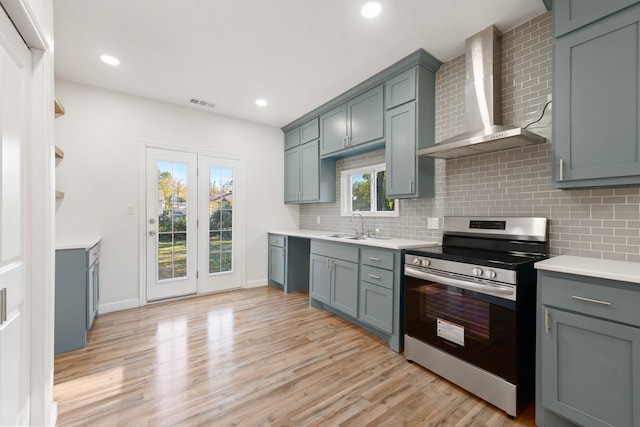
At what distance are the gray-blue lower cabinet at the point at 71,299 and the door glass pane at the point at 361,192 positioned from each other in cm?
302

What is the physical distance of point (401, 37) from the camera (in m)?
2.40

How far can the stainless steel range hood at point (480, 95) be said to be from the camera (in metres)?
2.21

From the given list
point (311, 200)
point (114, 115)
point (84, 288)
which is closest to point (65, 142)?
point (114, 115)

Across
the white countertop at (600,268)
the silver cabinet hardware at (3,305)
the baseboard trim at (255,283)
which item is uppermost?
the white countertop at (600,268)

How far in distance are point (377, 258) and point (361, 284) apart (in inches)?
14.5

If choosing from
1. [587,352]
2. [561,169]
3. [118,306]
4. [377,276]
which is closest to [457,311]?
[587,352]

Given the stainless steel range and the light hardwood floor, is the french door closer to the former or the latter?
the light hardwood floor

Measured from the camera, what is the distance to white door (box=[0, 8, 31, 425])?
45.6 inches

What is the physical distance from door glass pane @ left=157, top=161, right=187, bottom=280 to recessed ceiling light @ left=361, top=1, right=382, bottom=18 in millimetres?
3014

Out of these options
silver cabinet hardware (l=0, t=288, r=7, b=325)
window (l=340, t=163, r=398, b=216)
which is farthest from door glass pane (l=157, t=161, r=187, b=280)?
silver cabinet hardware (l=0, t=288, r=7, b=325)

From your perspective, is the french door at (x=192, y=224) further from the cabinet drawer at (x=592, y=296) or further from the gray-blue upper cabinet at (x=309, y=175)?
the cabinet drawer at (x=592, y=296)

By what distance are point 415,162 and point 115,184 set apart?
3.54 meters

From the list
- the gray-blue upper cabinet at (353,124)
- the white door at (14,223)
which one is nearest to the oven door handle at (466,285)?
the gray-blue upper cabinet at (353,124)

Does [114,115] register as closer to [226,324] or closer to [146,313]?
[146,313]
